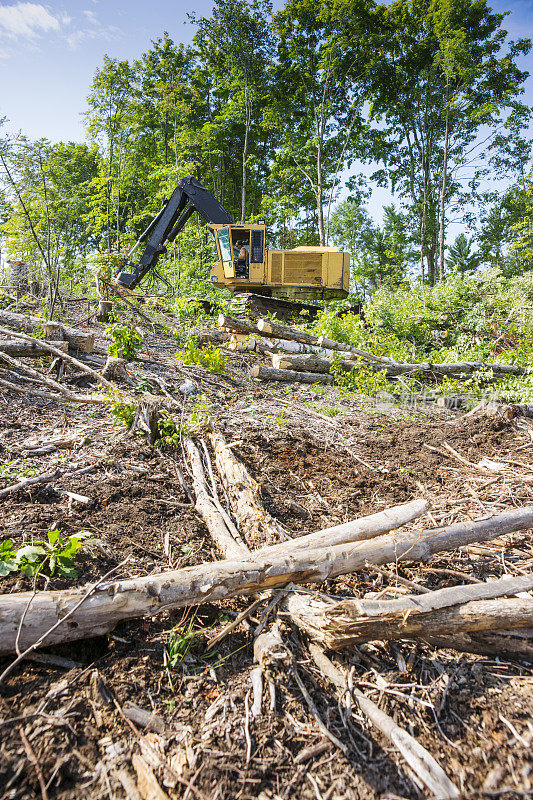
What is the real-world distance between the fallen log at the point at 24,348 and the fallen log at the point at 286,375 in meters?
3.23

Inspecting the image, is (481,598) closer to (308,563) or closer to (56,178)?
(308,563)

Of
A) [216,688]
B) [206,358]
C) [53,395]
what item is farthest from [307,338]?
[216,688]

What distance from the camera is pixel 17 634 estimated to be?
1.72 m

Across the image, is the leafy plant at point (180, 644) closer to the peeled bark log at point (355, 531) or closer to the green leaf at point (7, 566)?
the peeled bark log at point (355, 531)

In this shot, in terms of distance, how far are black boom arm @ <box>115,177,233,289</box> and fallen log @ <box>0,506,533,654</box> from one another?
1184 cm

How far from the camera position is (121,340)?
19.7 feet

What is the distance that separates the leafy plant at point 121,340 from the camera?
5820mm

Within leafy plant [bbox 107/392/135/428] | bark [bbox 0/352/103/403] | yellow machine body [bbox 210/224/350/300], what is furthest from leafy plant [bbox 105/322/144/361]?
yellow machine body [bbox 210/224/350/300]

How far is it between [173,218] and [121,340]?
27.3 feet

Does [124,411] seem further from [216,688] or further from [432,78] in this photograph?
[432,78]

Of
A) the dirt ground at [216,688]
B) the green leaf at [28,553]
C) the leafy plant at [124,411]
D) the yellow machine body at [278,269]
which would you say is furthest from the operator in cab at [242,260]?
the green leaf at [28,553]

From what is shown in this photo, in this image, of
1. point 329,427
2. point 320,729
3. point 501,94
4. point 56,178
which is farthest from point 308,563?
point 501,94

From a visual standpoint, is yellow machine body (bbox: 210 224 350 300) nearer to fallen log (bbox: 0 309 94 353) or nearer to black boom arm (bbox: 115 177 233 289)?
black boom arm (bbox: 115 177 233 289)

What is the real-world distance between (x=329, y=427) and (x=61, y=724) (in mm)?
4485
